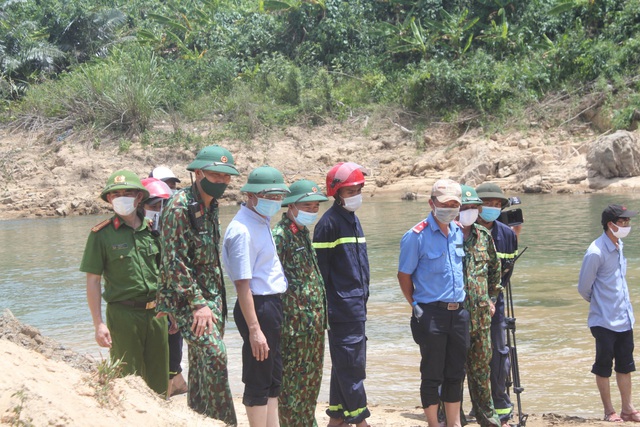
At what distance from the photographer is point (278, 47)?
34812 mm

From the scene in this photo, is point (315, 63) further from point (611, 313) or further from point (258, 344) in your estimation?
point (258, 344)

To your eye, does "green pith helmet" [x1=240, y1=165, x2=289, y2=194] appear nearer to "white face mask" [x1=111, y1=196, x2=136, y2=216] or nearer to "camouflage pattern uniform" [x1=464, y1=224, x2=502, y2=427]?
"white face mask" [x1=111, y1=196, x2=136, y2=216]

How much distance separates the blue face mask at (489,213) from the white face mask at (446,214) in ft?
2.32

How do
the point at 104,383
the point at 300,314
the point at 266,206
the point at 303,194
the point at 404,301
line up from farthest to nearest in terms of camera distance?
the point at 404,301, the point at 303,194, the point at 300,314, the point at 266,206, the point at 104,383

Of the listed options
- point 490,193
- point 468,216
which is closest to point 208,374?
point 468,216

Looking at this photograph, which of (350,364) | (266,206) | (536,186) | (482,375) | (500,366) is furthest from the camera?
(536,186)

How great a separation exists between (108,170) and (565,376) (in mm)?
22129

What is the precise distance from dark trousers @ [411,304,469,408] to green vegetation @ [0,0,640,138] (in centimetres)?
2088

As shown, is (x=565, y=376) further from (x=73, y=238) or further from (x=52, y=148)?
(x=52, y=148)

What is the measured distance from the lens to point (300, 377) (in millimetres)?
5422

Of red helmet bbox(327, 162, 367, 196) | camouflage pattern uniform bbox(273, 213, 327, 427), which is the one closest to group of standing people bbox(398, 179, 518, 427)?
red helmet bbox(327, 162, 367, 196)

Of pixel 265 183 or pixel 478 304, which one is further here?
pixel 478 304

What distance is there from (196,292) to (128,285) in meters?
0.75

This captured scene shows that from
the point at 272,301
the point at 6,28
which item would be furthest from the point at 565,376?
the point at 6,28
